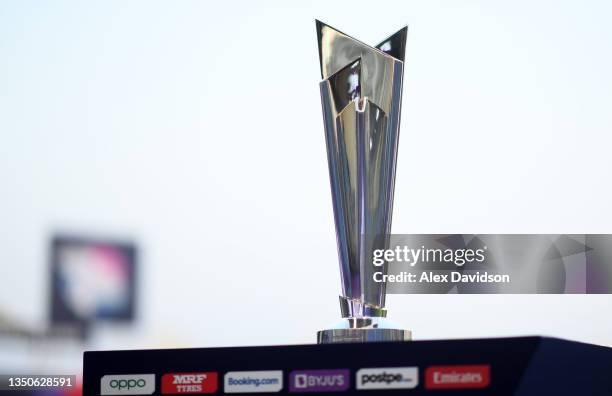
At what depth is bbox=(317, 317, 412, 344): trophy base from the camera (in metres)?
1.70

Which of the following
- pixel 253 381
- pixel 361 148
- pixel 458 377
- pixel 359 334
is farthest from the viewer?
pixel 361 148

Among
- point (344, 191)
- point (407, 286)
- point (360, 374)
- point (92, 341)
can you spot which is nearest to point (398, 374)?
point (360, 374)

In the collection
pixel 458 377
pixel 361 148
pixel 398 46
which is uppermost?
pixel 398 46

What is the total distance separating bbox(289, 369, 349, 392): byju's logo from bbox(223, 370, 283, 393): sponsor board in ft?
0.08

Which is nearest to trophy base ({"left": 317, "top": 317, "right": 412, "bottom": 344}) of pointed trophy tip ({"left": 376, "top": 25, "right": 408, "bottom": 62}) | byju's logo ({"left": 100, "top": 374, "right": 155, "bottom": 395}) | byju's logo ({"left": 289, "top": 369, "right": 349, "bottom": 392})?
byju's logo ({"left": 289, "top": 369, "right": 349, "bottom": 392})

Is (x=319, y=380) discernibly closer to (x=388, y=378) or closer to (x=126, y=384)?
(x=388, y=378)

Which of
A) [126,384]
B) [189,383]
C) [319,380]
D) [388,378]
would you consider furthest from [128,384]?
[388,378]

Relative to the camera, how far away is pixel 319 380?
1.55 metres

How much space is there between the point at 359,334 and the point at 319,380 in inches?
7.2

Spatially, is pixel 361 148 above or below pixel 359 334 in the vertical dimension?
above

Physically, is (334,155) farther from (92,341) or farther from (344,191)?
(92,341)

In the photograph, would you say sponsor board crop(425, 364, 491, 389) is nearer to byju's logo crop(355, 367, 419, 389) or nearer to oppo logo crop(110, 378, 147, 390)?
byju's logo crop(355, 367, 419, 389)

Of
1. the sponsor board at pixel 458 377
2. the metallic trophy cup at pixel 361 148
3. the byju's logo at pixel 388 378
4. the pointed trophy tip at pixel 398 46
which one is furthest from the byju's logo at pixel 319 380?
the pointed trophy tip at pixel 398 46

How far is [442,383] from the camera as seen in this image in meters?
1.47
